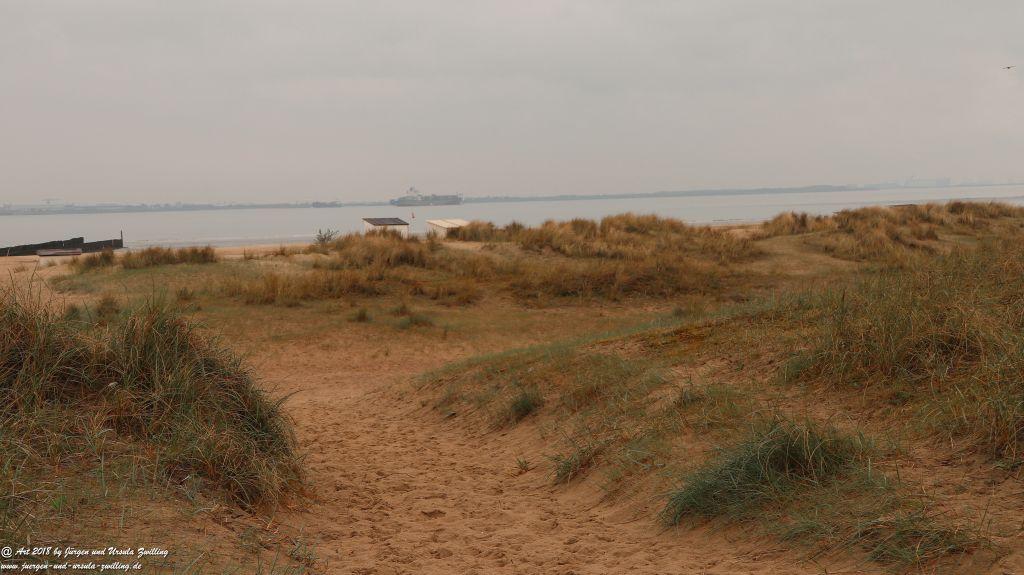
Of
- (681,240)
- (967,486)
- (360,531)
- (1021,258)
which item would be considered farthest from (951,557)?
(681,240)

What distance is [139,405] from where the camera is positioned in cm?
539

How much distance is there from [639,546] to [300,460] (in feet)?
→ 9.70

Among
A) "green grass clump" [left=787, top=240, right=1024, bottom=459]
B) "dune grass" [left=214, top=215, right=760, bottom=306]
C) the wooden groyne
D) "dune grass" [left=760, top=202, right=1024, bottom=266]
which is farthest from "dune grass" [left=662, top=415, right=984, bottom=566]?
the wooden groyne

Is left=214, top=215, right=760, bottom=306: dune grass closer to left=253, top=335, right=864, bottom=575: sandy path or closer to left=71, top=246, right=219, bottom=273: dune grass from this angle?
left=71, top=246, right=219, bottom=273: dune grass

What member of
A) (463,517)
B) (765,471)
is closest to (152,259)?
(463,517)

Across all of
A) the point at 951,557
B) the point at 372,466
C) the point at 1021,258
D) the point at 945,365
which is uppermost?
the point at 1021,258

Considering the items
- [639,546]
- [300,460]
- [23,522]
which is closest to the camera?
[23,522]

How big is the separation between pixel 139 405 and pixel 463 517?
2.48 metres

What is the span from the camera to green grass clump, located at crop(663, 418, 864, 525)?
16.2 feet

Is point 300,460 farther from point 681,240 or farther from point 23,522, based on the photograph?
point 681,240

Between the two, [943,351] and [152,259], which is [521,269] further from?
[943,351]

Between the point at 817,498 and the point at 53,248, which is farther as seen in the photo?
the point at 53,248

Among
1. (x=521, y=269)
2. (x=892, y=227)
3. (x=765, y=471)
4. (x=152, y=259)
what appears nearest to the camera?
(x=765, y=471)

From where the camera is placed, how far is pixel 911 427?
17.8 ft
